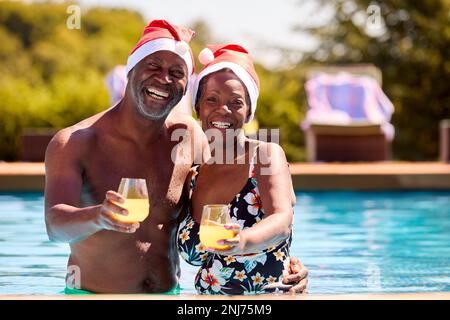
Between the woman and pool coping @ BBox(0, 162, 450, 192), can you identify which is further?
pool coping @ BBox(0, 162, 450, 192)

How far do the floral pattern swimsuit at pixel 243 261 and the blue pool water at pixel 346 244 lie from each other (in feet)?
3.55

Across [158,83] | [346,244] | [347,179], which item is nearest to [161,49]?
[158,83]

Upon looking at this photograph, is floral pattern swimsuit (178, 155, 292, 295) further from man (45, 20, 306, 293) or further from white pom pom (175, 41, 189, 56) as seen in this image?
white pom pom (175, 41, 189, 56)

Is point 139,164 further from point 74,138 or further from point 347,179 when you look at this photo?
point 347,179

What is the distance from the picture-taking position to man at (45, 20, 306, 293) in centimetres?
385

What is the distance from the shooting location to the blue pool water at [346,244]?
577 centimetres

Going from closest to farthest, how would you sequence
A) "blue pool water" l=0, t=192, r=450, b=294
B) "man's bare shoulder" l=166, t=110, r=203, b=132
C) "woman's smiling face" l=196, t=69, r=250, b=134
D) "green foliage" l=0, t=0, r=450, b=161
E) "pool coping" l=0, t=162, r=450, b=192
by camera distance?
"woman's smiling face" l=196, t=69, r=250, b=134
"man's bare shoulder" l=166, t=110, r=203, b=132
"blue pool water" l=0, t=192, r=450, b=294
"pool coping" l=0, t=162, r=450, b=192
"green foliage" l=0, t=0, r=450, b=161

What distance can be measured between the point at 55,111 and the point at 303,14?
33.9 feet

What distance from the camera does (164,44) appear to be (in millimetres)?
3926

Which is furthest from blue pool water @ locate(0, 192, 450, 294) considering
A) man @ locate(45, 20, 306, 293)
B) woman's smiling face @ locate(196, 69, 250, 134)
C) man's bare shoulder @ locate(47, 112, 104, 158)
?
woman's smiling face @ locate(196, 69, 250, 134)

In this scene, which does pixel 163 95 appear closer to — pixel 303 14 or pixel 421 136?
pixel 421 136

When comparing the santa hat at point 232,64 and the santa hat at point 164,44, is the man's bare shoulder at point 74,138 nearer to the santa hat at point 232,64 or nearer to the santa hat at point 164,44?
the santa hat at point 164,44

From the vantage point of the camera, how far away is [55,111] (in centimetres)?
1598

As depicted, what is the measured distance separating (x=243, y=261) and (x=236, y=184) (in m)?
0.31
